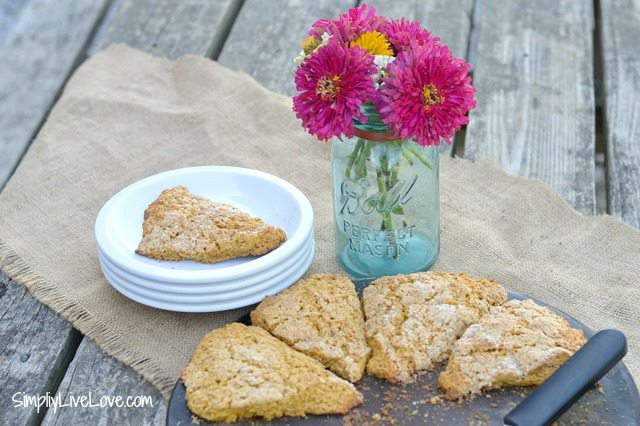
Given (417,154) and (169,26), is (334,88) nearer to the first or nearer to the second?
(417,154)

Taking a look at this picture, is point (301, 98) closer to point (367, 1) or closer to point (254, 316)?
point (254, 316)

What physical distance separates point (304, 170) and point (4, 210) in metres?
0.69

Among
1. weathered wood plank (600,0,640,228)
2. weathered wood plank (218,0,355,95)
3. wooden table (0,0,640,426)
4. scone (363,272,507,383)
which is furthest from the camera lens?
weathered wood plank (218,0,355,95)

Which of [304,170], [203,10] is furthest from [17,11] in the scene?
[304,170]

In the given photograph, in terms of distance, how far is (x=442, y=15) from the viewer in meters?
2.74

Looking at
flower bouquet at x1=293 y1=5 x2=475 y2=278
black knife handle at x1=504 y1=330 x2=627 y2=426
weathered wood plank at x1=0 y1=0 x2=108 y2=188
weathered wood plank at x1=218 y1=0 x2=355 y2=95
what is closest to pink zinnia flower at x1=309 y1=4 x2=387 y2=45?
flower bouquet at x1=293 y1=5 x2=475 y2=278

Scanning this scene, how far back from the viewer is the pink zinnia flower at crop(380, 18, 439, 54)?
1519 millimetres

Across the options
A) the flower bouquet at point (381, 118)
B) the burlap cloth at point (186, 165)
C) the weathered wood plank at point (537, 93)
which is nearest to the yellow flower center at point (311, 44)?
the flower bouquet at point (381, 118)

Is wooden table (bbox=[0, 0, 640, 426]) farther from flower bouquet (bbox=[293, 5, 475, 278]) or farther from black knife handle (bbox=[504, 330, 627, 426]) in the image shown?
black knife handle (bbox=[504, 330, 627, 426])

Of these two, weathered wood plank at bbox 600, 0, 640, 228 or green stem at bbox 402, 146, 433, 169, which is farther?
weathered wood plank at bbox 600, 0, 640, 228

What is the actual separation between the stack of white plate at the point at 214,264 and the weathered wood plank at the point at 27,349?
0.44ft

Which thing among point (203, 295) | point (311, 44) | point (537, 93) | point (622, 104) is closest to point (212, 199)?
point (203, 295)

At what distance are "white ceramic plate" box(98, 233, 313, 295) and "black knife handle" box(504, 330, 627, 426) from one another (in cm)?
54

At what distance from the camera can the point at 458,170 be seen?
6.97ft
